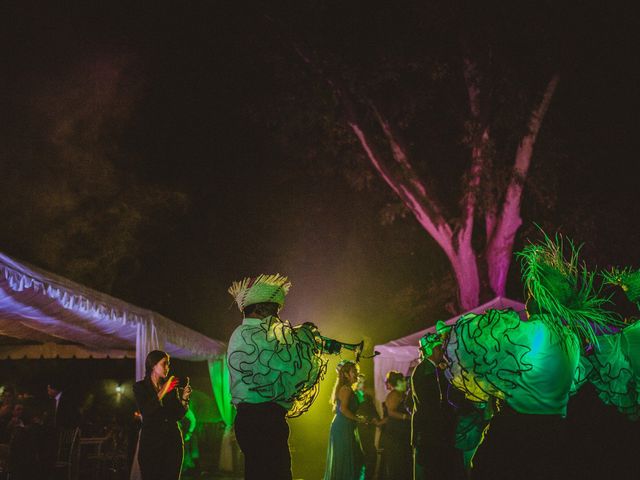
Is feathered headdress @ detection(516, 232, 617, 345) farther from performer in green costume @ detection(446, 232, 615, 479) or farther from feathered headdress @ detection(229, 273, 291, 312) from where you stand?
feathered headdress @ detection(229, 273, 291, 312)

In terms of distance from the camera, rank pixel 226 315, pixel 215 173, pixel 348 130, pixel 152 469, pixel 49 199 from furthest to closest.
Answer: pixel 226 315 < pixel 215 173 < pixel 348 130 < pixel 49 199 < pixel 152 469

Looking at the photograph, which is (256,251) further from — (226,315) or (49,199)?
(49,199)

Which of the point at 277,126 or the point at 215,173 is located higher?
the point at 215,173

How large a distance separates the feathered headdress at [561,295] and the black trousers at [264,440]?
170cm

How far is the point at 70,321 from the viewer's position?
764 cm

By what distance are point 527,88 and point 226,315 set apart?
1358 centimetres

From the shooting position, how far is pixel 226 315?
22578 mm

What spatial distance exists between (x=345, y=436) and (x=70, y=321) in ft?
11.9

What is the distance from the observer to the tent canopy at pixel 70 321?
5.73m

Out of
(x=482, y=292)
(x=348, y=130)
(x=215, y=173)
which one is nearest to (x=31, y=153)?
(x=348, y=130)

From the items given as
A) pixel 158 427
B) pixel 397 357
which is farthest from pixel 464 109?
pixel 158 427

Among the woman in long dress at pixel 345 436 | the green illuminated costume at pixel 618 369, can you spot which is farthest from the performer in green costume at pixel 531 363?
→ the woman in long dress at pixel 345 436

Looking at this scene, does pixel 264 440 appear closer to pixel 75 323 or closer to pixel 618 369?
pixel 618 369

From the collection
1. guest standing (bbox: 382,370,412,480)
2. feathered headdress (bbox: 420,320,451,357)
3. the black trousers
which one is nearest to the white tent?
guest standing (bbox: 382,370,412,480)
